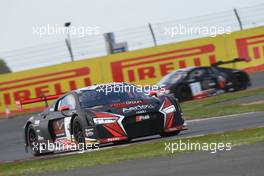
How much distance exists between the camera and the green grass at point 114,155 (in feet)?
34.6

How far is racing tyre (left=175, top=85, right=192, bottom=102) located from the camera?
1001 inches

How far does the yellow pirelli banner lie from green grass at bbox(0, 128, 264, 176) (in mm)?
17038

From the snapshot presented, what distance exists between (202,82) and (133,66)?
467 cm

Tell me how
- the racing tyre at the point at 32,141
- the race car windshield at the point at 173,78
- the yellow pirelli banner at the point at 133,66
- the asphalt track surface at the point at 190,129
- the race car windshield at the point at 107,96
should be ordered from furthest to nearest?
the yellow pirelli banner at the point at 133,66 < the race car windshield at the point at 173,78 < the racing tyre at the point at 32,141 < the asphalt track surface at the point at 190,129 < the race car windshield at the point at 107,96

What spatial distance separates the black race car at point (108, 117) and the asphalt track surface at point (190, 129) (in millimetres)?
517

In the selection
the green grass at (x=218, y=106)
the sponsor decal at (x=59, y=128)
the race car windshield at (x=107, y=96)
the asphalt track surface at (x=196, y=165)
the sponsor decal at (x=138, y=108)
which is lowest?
the green grass at (x=218, y=106)

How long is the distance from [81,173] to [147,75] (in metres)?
20.4

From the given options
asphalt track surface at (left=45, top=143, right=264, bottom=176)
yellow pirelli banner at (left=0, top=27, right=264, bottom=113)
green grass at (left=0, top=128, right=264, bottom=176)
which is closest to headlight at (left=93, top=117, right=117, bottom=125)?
green grass at (left=0, top=128, right=264, bottom=176)

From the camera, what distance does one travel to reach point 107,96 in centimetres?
1423

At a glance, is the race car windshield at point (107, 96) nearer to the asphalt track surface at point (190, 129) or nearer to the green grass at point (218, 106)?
the asphalt track surface at point (190, 129)

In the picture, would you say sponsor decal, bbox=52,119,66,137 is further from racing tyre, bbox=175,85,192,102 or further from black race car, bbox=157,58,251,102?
racing tyre, bbox=175,85,192,102

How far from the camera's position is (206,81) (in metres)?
26.0

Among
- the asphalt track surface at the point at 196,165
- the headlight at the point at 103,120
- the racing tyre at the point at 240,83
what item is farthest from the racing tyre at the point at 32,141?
the racing tyre at the point at 240,83

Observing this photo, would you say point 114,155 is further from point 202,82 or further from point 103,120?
point 202,82
